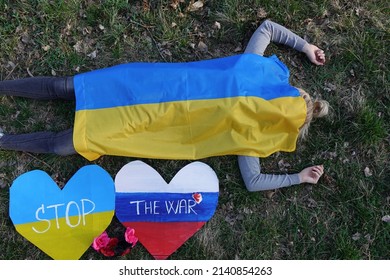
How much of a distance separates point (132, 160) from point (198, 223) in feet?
2.55

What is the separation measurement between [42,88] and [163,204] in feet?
4.50

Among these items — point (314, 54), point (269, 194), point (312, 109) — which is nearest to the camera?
point (312, 109)

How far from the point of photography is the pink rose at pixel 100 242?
3623mm

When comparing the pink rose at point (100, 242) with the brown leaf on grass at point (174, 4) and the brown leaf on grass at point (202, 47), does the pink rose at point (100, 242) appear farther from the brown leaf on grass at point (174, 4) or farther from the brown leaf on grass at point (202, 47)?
the brown leaf on grass at point (174, 4)

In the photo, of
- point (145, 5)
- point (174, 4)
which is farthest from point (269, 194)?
point (145, 5)

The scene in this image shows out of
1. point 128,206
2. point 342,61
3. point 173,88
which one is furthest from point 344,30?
point 128,206

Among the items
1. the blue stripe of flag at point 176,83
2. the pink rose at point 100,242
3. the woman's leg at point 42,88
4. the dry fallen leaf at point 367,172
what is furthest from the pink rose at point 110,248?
the dry fallen leaf at point 367,172

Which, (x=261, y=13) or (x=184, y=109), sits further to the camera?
(x=261, y=13)

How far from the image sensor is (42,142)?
140 inches

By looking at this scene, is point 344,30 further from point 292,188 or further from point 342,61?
point 292,188

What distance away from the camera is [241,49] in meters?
3.98

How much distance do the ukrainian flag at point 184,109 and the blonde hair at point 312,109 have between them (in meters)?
0.11

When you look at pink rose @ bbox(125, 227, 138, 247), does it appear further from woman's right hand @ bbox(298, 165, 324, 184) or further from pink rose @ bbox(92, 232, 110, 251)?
woman's right hand @ bbox(298, 165, 324, 184)

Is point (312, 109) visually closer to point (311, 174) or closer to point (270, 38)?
point (311, 174)
